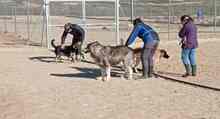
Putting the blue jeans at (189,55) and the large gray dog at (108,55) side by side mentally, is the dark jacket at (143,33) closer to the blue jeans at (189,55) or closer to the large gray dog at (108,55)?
the large gray dog at (108,55)

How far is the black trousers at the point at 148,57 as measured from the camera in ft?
54.9

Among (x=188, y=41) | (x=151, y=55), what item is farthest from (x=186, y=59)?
(x=151, y=55)

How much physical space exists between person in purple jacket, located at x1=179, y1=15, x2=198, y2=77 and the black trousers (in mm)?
810

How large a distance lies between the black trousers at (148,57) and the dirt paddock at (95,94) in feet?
0.97

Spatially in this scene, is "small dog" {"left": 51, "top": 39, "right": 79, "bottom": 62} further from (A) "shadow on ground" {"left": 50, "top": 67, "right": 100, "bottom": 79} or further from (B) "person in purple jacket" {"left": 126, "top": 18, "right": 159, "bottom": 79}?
(B) "person in purple jacket" {"left": 126, "top": 18, "right": 159, "bottom": 79}

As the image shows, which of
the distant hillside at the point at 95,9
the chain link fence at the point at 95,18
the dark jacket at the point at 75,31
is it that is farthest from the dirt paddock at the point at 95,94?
the distant hillside at the point at 95,9

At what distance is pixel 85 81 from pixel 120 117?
508 cm

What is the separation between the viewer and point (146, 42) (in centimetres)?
1670

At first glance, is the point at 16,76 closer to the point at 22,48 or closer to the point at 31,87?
the point at 31,87

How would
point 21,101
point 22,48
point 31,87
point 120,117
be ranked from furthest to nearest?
point 22,48, point 31,87, point 21,101, point 120,117

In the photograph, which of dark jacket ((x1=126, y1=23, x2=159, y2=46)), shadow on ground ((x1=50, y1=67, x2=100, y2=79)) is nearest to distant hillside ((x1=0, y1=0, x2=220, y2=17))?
shadow on ground ((x1=50, y1=67, x2=100, y2=79))

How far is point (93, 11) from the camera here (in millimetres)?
52250

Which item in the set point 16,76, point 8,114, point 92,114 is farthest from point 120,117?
point 16,76

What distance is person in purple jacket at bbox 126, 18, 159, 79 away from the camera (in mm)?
16484
